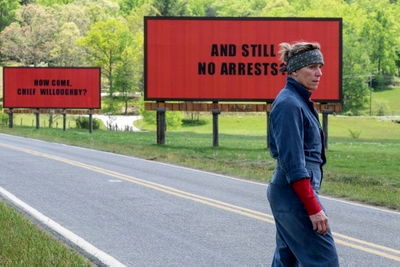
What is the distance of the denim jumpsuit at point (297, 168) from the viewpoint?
486cm

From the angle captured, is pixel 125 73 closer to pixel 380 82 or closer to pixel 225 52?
pixel 225 52

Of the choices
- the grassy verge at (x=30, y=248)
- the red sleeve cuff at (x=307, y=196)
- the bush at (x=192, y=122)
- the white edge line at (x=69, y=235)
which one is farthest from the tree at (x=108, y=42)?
the red sleeve cuff at (x=307, y=196)

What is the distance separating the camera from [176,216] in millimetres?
11977

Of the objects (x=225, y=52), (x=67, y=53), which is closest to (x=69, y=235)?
(x=225, y=52)

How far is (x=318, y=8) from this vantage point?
141250 mm

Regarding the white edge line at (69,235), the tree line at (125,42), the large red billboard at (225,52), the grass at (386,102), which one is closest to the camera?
the white edge line at (69,235)

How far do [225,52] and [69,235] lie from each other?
80.9 ft

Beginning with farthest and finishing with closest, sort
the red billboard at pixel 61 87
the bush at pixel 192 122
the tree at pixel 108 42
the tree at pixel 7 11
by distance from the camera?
the tree at pixel 7 11, the bush at pixel 192 122, the tree at pixel 108 42, the red billboard at pixel 61 87

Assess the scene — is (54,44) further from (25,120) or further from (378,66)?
(378,66)

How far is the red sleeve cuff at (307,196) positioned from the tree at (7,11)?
515ft

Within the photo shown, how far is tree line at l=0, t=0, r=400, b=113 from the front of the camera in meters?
82.0

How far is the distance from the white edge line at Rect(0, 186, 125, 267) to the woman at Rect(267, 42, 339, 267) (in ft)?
11.9

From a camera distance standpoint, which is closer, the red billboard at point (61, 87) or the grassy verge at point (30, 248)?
the grassy verge at point (30, 248)

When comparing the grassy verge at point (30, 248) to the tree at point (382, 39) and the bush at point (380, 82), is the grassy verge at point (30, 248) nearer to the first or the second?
the tree at point (382, 39)
